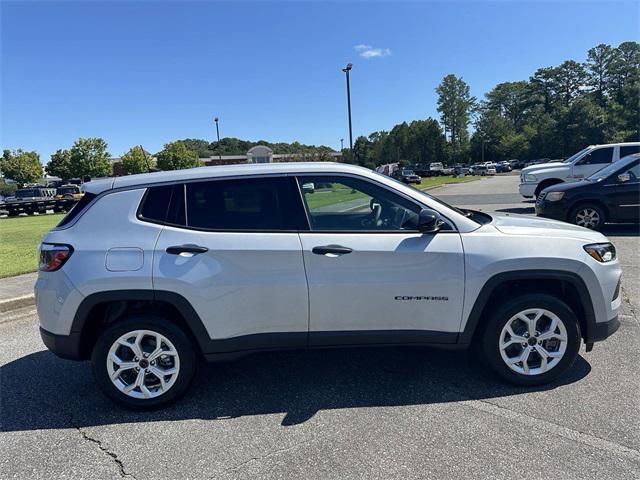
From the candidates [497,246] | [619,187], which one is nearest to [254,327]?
[497,246]

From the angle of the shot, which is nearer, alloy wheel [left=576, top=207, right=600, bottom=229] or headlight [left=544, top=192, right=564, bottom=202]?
Result: alloy wheel [left=576, top=207, right=600, bottom=229]

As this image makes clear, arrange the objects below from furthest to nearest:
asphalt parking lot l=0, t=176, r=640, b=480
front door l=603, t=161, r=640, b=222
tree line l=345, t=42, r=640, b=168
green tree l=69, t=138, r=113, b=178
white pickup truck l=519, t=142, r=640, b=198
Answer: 1. tree line l=345, t=42, r=640, b=168
2. green tree l=69, t=138, r=113, b=178
3. white pickup truck l=519, t=142, r=640, b=198
4. front door l=603, t=161, r=640, b=222
5. asphalt parking lot l=0, t=176, r=640, b=480

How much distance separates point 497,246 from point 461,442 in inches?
54.0

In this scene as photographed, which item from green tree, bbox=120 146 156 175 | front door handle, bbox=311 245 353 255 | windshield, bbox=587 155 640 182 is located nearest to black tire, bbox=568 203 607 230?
windshield, bbox=587 155 640 182

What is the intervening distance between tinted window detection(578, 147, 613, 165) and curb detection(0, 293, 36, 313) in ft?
46.3

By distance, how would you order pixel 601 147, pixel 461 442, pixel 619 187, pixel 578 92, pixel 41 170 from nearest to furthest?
pixel 461 442 < pixel 619 187 < pixel 601 147 < pixel 41 170 < pixel 578 92

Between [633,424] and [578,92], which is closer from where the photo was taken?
[633,424]

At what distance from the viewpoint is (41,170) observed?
68.7 m

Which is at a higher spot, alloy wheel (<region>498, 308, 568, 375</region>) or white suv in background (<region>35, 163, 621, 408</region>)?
white suv in background (<region>35, 163, 621, 408</region>)

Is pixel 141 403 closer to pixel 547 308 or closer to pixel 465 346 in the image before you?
pixel 465 346

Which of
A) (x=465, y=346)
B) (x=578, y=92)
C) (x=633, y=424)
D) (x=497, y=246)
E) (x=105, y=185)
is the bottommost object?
(x=633, y=424)

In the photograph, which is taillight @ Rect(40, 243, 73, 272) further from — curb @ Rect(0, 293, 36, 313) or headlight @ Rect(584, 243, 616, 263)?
headlight @ Rect(584, 243, 616, 263)

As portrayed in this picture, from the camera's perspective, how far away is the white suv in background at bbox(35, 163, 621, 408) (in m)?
3.09

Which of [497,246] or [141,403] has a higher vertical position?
[497,246]
